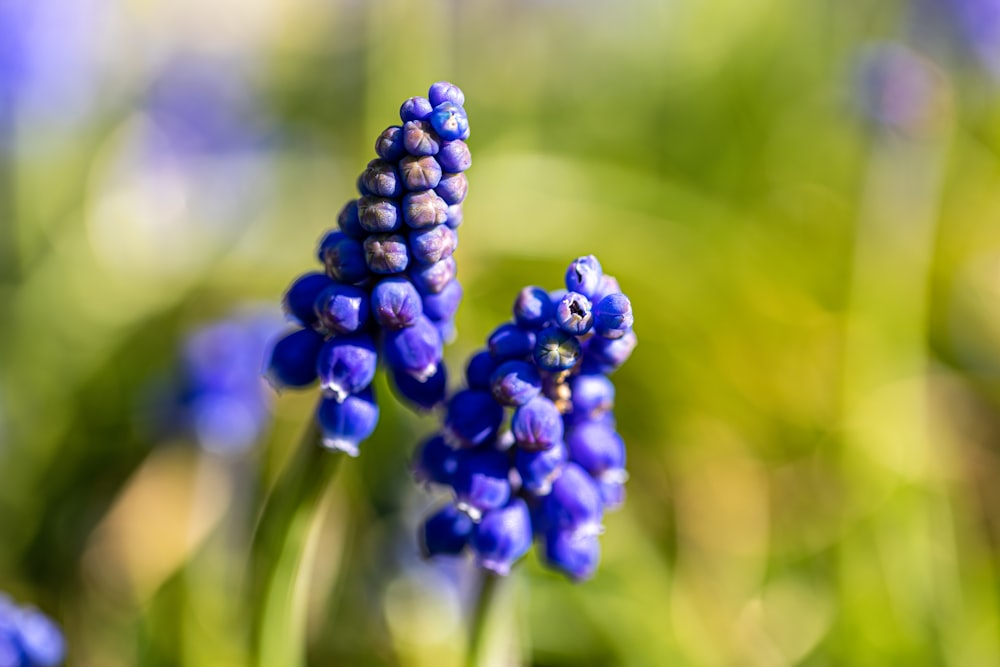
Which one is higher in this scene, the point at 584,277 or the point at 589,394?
the point at 584,277

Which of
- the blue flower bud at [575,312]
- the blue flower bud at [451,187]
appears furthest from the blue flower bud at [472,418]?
the blue flower bud at [451,187]

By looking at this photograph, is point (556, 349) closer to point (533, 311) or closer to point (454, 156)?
point (533, 311)

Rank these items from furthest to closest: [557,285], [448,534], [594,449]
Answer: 1. [557,285]
2. [448,534]
3. [594,449]

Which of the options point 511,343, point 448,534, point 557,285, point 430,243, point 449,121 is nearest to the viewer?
point 449,121

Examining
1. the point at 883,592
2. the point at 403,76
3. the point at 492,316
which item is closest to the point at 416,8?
the point at 403,76

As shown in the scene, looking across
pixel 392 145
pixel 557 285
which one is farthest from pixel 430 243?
pixel 557 285

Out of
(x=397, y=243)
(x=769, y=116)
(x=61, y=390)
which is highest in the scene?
(x=397, y=243)

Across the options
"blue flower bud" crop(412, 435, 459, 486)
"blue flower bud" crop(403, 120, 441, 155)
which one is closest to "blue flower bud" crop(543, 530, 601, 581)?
"blue flower bud" crop(412, 435, 459, 486)

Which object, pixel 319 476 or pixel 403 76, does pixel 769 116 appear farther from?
pixel 319 476
